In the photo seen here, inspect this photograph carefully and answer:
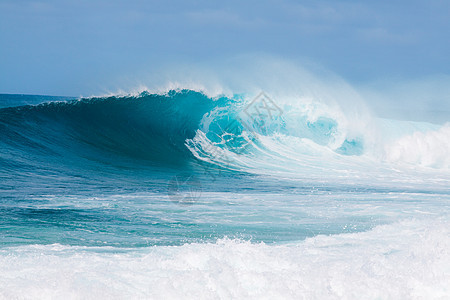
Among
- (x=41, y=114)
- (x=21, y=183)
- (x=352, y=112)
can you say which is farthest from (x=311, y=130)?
(x=21, y=183)

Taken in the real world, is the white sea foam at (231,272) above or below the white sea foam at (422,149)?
below

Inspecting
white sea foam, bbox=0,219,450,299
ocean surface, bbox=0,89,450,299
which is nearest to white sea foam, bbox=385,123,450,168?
ocean surface, bbox=0,89,450,299

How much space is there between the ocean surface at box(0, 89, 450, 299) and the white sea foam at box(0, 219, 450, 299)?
0.05ft

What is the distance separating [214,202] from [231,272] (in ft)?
11.3

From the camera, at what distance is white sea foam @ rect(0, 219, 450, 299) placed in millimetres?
3525

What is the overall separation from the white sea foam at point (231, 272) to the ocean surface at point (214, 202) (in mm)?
15

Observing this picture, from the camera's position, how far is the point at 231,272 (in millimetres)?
3852

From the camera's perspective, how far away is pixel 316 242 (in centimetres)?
504

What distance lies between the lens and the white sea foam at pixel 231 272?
11.6ft

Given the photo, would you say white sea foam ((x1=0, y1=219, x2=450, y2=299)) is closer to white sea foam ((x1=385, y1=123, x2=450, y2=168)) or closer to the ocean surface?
the ocean surface

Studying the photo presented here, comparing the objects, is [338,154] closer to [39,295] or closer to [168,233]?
[168,233]

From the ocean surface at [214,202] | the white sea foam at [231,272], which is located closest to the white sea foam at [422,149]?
the ocean surface at [214,202]

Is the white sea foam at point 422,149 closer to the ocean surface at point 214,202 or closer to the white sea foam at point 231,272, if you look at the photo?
the ocean surface at point 214,202

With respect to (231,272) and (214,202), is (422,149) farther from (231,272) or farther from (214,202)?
(231,272)
